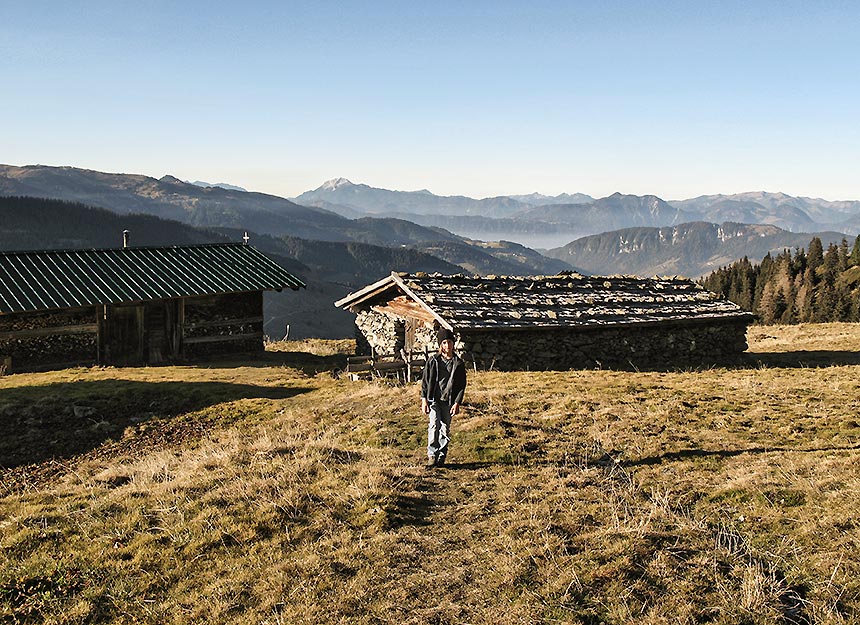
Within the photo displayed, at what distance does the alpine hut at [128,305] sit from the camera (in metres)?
22.2

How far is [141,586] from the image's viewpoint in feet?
22.6

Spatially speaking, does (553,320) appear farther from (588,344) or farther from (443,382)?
(443,382)

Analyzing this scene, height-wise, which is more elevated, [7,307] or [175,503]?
[7,307]

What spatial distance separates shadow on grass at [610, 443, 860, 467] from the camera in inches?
420

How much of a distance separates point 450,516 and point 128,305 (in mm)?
20206

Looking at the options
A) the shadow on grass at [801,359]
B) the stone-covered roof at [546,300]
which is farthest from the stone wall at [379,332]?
the shadow on grass at [801,359]

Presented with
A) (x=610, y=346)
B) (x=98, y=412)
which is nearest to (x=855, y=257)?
(x=610, y=346)

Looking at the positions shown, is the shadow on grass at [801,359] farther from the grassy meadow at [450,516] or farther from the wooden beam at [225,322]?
the wooden beam at [225,322]

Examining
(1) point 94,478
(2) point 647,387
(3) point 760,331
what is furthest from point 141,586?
(3) point 760,331

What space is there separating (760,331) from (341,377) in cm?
3040

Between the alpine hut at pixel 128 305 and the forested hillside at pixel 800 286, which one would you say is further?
the forested hillside at pixel 800 286

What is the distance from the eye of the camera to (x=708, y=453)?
1113 cm

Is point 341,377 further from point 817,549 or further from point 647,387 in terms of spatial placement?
point 817,549

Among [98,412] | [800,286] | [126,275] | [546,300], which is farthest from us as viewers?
[800,286]
